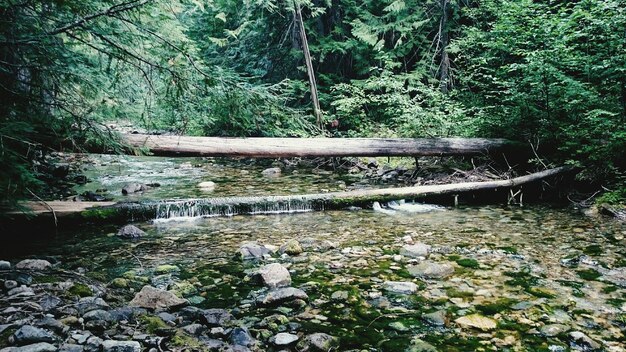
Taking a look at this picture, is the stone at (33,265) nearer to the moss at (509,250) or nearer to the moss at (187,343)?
the moss at (187,343)

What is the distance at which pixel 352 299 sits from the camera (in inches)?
157

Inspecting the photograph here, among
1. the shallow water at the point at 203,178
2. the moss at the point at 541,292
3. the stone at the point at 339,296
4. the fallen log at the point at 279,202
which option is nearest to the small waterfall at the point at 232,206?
the fallen log at the point at 279,202

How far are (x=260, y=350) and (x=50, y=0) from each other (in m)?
3.90

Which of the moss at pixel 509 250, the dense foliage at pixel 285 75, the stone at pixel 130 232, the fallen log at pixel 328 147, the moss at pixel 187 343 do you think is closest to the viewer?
the moss at pixel 187 343

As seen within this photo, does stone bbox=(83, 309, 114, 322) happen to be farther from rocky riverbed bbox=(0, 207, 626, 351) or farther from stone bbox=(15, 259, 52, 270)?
stone bbox=(15, 259, 52, 270)

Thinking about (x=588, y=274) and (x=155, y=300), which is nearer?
(x=155, y=300)

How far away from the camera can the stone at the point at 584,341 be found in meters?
3.06

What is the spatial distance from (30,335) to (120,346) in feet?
2.00

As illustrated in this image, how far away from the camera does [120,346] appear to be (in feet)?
9.49

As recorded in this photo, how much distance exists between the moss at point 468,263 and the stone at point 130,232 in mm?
4695

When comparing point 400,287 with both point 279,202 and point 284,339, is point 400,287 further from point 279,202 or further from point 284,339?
point 279,202

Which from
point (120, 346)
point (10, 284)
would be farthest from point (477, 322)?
point (10, 284)

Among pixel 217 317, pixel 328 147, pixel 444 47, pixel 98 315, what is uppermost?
pixel 444 47

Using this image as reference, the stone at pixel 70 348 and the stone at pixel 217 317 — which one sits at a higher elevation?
the stone at pixel 70 348
